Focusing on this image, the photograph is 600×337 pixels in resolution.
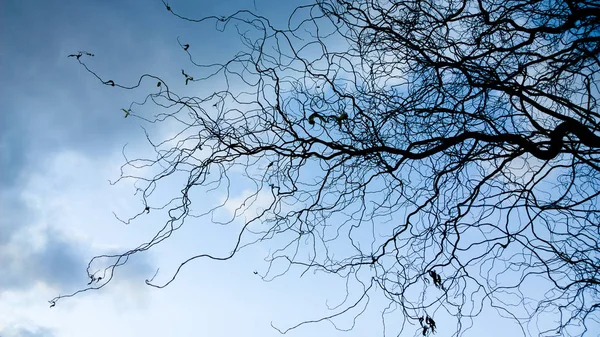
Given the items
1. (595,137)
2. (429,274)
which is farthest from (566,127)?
(429,274)

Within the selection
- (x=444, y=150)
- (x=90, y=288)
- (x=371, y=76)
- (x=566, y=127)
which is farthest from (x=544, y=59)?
(x=90, y=288)

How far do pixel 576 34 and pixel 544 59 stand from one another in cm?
28

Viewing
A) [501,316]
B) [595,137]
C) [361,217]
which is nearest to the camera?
[595,137]

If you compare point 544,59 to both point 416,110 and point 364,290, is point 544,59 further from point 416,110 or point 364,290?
point 364,290

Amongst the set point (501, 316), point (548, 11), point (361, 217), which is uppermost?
point (548, 11)

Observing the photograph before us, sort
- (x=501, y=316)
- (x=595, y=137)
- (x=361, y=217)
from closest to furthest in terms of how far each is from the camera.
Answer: (x=595, y=137), (x=501, y=316), (x=361, y=217)

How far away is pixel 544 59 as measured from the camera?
3.31m

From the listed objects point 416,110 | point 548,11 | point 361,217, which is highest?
point 548,11

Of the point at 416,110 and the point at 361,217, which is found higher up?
the point at 416,110

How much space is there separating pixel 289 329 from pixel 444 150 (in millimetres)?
1590

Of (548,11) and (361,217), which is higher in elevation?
(548,11)

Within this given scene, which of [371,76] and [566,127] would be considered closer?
[566,127]

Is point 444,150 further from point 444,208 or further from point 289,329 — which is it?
point 289,329

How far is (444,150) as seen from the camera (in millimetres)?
3305
